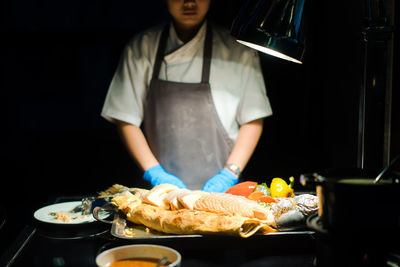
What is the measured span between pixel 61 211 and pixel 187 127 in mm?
1331

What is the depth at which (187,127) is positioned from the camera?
285 cm

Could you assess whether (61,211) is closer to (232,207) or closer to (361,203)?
(232,207)

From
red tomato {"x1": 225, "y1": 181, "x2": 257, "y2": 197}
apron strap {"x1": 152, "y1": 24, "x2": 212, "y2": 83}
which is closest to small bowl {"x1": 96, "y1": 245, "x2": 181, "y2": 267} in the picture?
red tomato {"x1": 225, "y1": 181, "x2": 257, "y2": 197}

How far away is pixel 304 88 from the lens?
3807 millimetres

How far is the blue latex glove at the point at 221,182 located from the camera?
8.07 ft

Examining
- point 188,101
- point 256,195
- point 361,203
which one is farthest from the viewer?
point 188,101

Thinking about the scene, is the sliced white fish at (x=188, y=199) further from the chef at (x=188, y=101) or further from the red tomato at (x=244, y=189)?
the chef at (x=188, y=101)

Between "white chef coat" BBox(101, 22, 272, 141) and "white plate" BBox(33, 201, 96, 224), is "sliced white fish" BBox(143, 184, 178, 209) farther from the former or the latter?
"white chef coat" BBox(101, 22, 272, 141)

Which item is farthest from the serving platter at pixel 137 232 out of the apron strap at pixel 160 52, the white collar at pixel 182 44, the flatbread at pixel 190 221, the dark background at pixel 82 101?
the dark background at pixel 82 101

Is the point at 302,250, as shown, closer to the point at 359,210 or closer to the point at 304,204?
the point at 304,204

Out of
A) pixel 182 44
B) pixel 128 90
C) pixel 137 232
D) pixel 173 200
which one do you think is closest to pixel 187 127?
pixel 128 90

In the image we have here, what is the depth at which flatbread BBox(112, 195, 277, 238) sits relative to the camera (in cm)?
134

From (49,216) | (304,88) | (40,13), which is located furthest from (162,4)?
(49,216)

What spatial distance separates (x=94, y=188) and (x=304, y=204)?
3248mm
